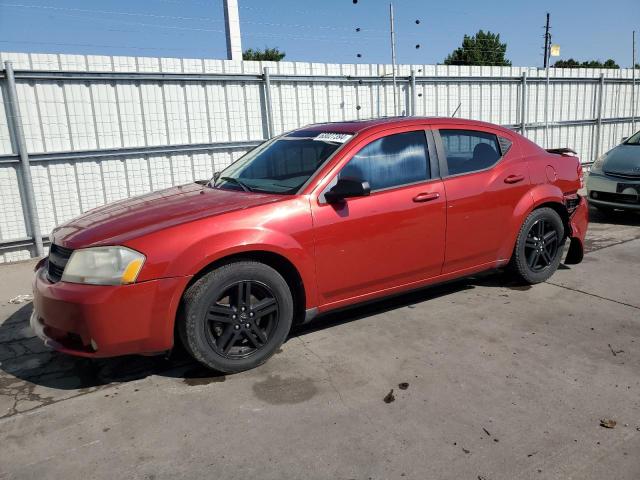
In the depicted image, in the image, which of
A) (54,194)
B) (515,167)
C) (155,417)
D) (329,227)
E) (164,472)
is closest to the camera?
(164,472)

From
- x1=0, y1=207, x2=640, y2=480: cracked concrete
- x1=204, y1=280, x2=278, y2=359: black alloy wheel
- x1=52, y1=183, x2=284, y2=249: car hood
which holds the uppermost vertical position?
x1=52, y1=183, x2=284, y2=249: car hood

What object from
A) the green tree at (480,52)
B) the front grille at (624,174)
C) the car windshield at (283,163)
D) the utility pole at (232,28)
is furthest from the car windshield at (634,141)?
the green tree at (480,52)

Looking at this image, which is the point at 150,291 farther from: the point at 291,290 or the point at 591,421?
the point at 591,421

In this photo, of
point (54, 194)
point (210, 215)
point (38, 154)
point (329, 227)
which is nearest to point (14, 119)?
point (38, 154)

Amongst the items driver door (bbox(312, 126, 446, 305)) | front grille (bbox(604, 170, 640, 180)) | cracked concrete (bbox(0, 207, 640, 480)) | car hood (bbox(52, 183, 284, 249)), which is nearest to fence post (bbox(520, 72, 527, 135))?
front grille (bbox(604, 170, 640, 180))

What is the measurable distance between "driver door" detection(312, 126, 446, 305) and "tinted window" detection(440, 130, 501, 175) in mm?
191

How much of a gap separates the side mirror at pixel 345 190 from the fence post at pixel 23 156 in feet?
15.7

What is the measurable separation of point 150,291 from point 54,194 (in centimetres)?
465

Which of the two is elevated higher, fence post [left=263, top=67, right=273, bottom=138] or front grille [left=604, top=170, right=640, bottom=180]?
fence post [left=263, top=67, right=273, bottom=138]

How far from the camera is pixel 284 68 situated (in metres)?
8.12

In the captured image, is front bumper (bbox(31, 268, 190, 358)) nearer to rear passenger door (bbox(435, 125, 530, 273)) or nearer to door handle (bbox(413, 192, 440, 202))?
door handle (bbox(413, 192, 440, 202))

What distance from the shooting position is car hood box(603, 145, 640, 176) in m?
7.29

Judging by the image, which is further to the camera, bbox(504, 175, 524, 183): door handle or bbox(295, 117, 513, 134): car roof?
bbox(504, 175, 524, 183): door handle

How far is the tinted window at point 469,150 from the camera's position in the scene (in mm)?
4184
